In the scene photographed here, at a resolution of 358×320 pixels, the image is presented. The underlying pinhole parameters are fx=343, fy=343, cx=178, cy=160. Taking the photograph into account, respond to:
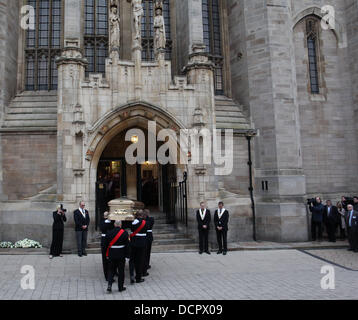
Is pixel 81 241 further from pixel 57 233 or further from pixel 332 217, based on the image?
pixel 332 217

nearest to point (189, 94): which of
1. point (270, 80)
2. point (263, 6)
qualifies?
point (270, 80)

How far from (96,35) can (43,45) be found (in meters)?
2.52

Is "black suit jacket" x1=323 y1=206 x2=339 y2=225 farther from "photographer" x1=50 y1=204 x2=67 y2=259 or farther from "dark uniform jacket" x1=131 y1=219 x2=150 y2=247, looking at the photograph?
"photographer" x1=50 y1=204 x2=67 y2=259

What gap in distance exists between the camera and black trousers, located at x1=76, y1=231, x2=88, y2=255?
1131 centimetres

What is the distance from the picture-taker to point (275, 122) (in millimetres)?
14406

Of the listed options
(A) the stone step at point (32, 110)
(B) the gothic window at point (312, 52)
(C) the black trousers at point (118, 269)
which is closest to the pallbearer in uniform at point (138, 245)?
(C) the black trousers at point (118, 269)

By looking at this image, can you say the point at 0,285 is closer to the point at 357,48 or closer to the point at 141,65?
the point at 141,65

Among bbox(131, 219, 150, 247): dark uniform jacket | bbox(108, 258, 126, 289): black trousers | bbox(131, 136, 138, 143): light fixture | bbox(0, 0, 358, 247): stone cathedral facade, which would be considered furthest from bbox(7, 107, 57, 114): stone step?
bbox(108, 258, 126, 289): black trousers

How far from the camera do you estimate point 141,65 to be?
43.5ft

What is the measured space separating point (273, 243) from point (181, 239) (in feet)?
11.9

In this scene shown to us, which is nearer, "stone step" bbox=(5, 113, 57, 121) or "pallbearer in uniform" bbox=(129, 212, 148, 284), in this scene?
"pallbearer in uniform" bbox=(129, 212, 148, 284)

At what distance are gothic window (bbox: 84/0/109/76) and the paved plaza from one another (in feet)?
30.4

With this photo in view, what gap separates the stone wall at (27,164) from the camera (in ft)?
45.6

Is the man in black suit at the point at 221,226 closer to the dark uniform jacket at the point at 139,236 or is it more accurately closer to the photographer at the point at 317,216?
the dark uniform jacket at the point at 139,236
